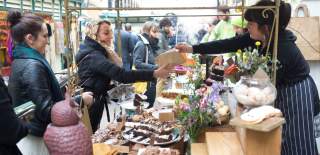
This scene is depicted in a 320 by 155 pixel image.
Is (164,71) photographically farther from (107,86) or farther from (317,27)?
(317,27)

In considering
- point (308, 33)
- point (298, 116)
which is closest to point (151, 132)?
point (298, 116)

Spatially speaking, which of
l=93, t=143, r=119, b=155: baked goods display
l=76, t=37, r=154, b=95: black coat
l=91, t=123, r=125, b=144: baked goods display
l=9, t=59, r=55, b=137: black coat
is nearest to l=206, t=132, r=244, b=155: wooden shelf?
l=93, t=143, r=119, b=155: baked goods display

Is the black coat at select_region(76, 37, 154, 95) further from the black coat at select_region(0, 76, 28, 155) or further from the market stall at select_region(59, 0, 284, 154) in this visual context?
the black coat at select_region(0, 76, 28, 155)

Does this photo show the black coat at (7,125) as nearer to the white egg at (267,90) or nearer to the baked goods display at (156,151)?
the baked goods display at (156,151)

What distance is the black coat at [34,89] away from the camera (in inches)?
89.8

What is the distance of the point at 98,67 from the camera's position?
311cm

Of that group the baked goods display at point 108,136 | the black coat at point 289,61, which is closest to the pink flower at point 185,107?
the baked goods display at point 108,136

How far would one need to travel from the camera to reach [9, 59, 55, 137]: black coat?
89.8 inches

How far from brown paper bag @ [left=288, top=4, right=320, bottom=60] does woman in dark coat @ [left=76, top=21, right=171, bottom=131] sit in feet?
6.34

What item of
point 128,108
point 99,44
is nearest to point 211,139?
point 128,108

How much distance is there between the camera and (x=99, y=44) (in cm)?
323

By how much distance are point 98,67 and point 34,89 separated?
0.88 m

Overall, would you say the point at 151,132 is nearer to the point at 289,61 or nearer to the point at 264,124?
the point at 289,61

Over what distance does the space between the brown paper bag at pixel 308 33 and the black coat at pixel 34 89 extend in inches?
105
